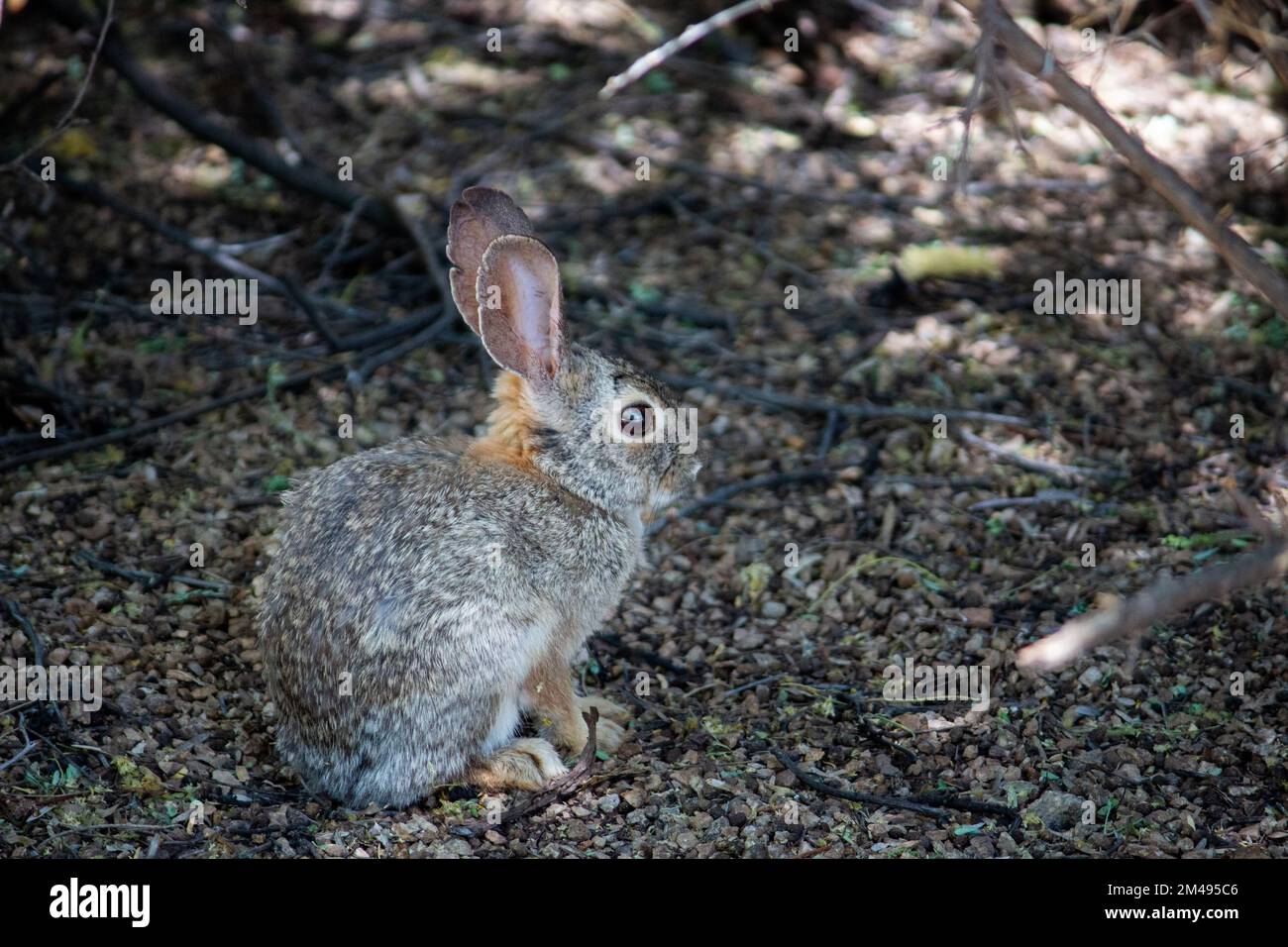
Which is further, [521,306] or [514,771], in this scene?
[521,306]

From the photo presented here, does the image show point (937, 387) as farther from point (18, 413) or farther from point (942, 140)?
point (18, 413)

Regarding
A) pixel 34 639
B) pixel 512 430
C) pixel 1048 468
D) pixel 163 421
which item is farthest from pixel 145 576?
pixel 1048 468

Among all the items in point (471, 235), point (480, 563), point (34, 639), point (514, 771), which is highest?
point (471, 235)

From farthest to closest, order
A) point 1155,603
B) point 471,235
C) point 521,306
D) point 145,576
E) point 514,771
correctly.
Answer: point 145,576 < point 471,235 < point 521,306 < point 514,771 < point 1155,603

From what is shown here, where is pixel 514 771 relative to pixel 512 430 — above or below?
below

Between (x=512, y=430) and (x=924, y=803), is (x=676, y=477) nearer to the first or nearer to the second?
(x=512, y=430)

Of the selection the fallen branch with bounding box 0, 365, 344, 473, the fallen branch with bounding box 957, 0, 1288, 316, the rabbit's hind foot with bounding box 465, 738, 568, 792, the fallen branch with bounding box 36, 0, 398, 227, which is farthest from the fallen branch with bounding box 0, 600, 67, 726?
the fallen branch with bounding box 957, 0, 1288, 316

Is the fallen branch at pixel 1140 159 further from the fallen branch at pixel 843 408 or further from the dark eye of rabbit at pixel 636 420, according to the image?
the fallen branch at pixel 843 408

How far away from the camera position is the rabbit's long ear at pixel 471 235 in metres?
5.77

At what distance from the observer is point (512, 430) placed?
5.90m

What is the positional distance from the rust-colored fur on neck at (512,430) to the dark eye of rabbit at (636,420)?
38 centimetres

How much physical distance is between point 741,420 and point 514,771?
3.14 meters

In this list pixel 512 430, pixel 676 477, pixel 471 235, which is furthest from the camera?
pixel 676 477

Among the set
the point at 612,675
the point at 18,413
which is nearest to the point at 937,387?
the point at 612,675
